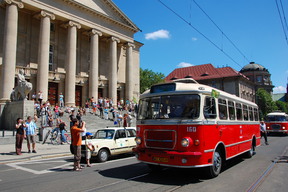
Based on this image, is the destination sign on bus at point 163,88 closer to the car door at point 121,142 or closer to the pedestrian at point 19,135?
the car door at point 121,142

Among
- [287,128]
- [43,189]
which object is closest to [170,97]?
[43,189]

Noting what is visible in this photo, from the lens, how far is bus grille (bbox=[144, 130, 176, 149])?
694 cm

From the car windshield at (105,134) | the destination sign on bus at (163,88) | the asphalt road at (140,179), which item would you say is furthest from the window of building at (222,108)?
the car windshield at (105,134)

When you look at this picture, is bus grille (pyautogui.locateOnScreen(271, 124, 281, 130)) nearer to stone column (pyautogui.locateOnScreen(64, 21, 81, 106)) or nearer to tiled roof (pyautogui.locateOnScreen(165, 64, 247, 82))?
stone column (pyautogui.locateOnScreen(64, 21, 81, 106))

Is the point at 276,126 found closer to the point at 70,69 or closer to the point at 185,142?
the point at 185,142

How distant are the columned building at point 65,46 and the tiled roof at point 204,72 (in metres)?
35.5

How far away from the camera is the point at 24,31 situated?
30.1 metres

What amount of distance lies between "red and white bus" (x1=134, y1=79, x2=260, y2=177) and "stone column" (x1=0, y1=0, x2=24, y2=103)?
21094 millimetres

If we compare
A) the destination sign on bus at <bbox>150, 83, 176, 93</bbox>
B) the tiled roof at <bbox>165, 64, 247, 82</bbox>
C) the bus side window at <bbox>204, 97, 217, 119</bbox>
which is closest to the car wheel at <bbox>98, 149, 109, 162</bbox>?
the destination sign on bus at <bbox>150, 83, 176, 93</bbox>

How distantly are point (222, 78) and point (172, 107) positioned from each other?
62393 millimetres

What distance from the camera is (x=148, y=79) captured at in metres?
60.7

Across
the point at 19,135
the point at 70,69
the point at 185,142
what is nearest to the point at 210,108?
the point at 185,142

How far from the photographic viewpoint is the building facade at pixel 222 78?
64.8m

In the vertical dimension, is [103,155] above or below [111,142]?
below
